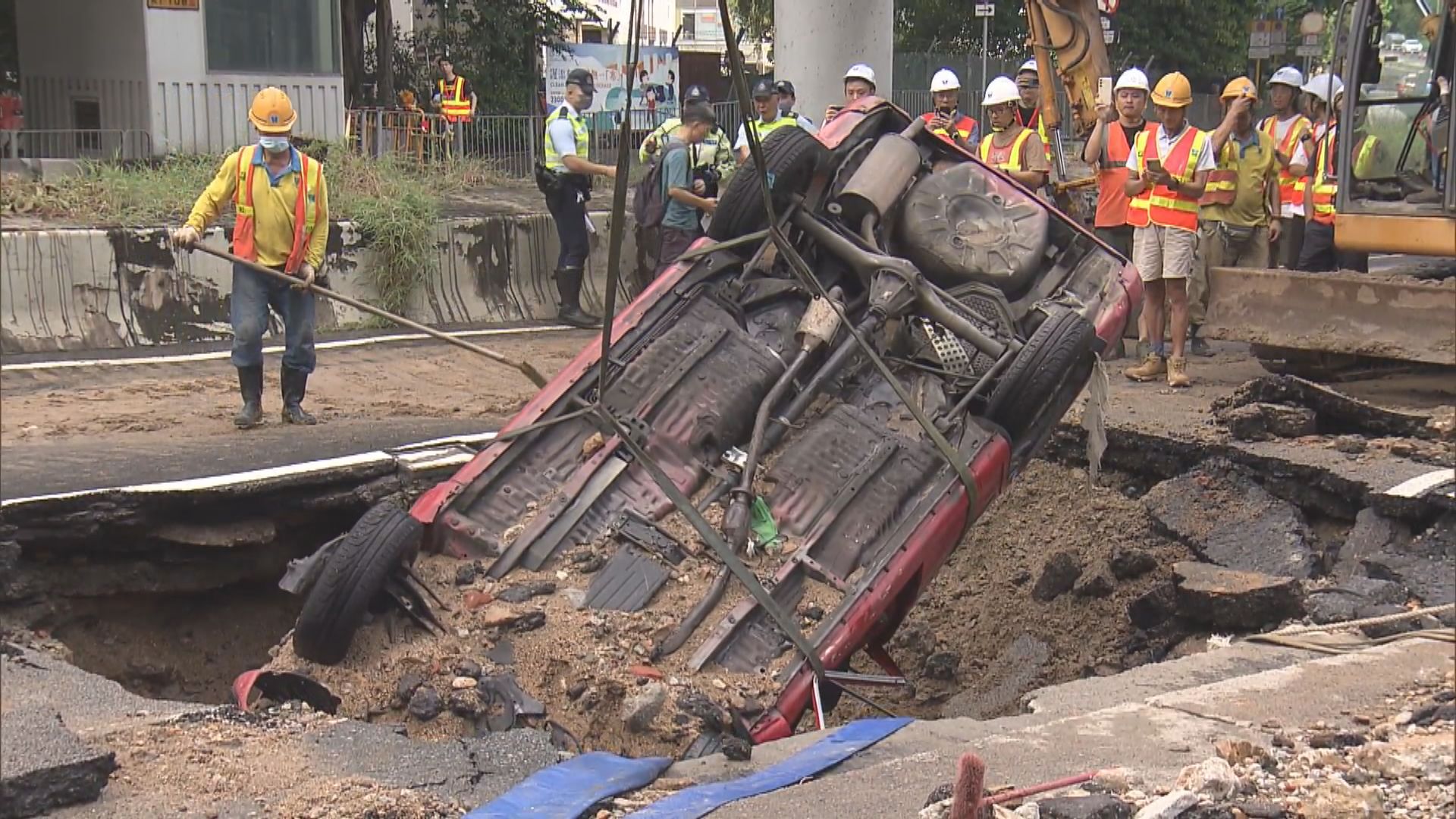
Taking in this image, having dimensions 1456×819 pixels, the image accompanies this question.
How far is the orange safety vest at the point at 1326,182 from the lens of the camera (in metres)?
11.2

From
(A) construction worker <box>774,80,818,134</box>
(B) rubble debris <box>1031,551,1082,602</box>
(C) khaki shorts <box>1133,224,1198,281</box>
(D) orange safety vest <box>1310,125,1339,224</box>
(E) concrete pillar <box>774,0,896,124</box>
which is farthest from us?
(A) construction worker <box>774,80,818,134</box>

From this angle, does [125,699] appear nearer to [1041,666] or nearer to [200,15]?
[1041,666]

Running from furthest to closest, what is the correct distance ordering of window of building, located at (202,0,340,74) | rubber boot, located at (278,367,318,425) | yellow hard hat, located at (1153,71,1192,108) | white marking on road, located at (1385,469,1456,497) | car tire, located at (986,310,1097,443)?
1. window of building, located at (202,0,340,74)
2. yellow hard hat, located at (1153,71,1192,108)
3. rubber boot, located at (278,367,318,425)
4. white marking on road, located at (1385,469,1456,497)
5. car tire, located at (986,310,1097,443)

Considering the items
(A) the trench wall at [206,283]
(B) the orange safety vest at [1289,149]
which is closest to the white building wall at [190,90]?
(A) the trench wall at [206,283]

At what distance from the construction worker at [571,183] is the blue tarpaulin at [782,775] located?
7.64m

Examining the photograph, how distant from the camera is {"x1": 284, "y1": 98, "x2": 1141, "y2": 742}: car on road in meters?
5.53

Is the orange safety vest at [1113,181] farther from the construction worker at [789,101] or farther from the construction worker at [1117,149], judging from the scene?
the construction worker at [789,101]

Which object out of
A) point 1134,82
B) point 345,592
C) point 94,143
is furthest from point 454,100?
point 345,592

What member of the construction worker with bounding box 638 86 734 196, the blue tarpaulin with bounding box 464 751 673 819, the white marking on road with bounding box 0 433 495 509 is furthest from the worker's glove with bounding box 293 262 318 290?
the blue tarpaulin with bounding box 464 751 673 819

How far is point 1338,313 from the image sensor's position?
874 cm

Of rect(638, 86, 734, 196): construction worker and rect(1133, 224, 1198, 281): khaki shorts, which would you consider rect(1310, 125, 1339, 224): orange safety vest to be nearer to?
rect(1133, 224, 1198, 281): khaki shorts

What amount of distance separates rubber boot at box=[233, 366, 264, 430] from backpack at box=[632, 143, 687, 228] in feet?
13.5

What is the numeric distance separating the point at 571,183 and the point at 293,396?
4.27 m

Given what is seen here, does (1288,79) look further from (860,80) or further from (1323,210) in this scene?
(860,80)
